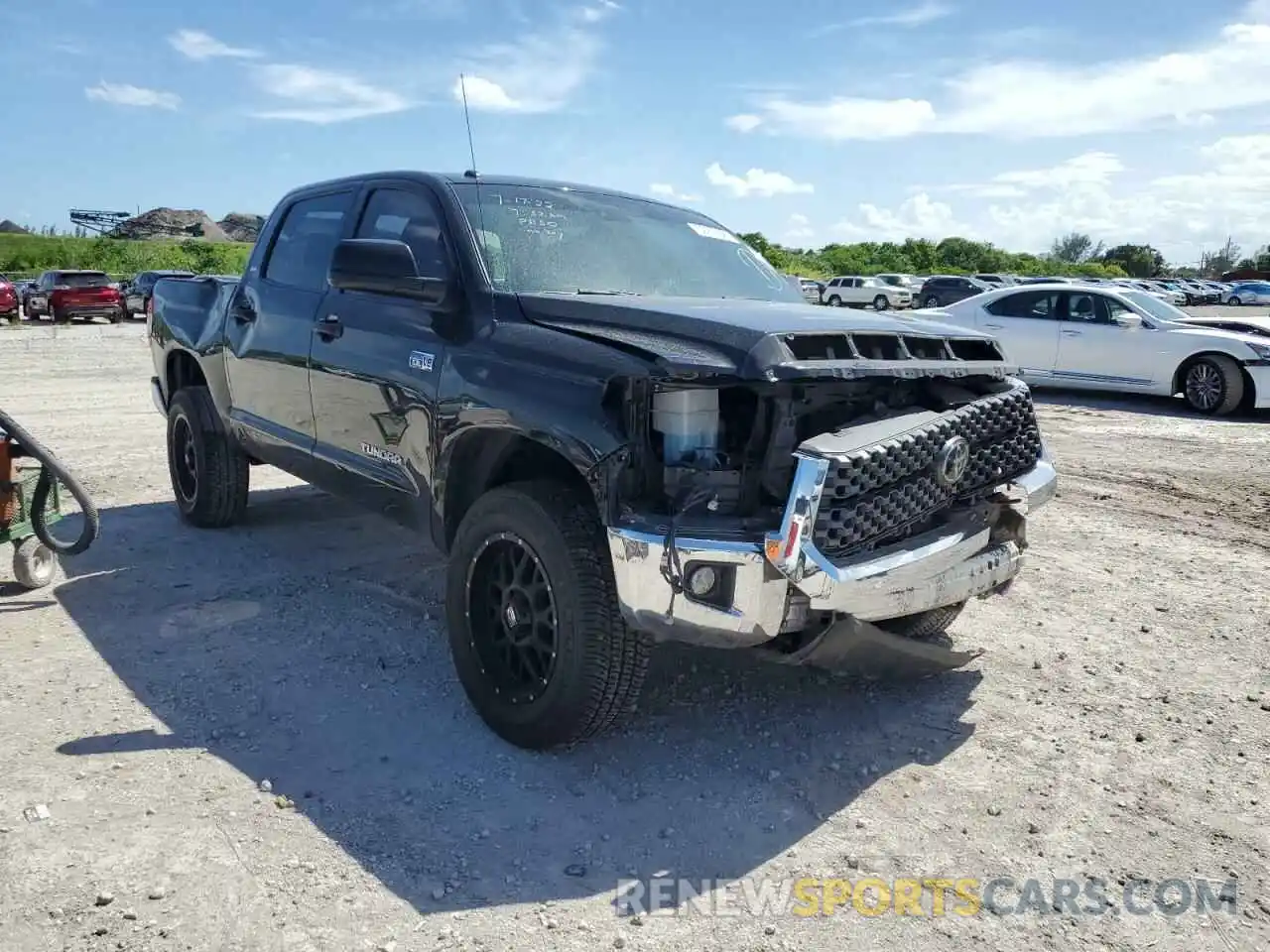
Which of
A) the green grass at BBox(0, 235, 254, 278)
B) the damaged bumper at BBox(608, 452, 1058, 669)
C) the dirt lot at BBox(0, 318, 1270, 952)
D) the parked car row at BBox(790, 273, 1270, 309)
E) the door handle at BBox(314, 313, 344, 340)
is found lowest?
the dirt lot at BBox(0, 318, 1270, 952)

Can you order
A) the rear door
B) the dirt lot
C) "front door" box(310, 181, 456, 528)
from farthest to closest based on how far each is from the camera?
the rear door, "front door" box(310, 181, 456, 528), the dirt lot

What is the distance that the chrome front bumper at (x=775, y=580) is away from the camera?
296 cm

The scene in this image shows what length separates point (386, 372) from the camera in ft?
14.1

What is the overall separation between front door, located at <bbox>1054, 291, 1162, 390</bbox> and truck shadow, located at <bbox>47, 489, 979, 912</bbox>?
9.79 m

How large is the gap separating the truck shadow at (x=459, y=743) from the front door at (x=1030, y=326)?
10.1 m

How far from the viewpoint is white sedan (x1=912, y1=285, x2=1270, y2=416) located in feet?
39.4

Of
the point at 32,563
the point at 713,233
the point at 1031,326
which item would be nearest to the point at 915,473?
the point at 713,233

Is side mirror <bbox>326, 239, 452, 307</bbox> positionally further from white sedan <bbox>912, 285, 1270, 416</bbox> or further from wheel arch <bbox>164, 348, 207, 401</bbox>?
white sedan <bbox>912, 285, 1270, 416</bbox>

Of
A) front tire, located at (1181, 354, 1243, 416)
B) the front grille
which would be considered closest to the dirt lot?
the front grille

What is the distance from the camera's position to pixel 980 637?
15.7ft

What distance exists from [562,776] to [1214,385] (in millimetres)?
11176

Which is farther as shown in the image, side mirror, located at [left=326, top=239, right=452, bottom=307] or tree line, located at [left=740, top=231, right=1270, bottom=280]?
tree line, located at [left=740, top=231, right=1270, bottom=280]

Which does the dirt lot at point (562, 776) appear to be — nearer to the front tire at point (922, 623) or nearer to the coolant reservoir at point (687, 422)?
the front tire at point (922, 623)

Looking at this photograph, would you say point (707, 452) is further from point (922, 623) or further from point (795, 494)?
point (922, 623)
